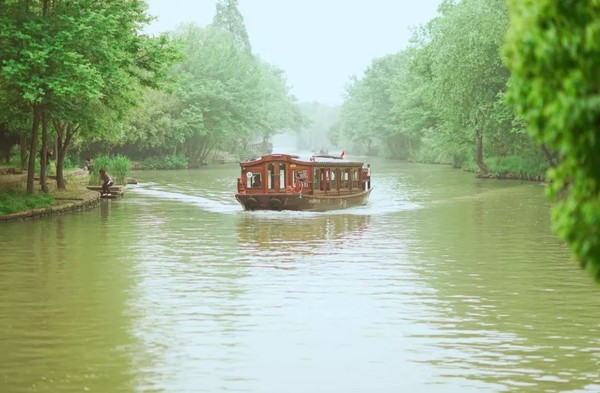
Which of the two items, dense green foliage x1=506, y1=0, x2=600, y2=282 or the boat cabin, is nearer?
dense green foliage x1=506, y1=0, x2=600, y2=282

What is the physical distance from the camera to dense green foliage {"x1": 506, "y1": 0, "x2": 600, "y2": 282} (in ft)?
16.6

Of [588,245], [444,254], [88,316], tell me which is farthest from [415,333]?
[444,254]

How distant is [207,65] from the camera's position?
3588 inches

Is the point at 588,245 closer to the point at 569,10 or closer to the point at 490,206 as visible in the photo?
the point at 569,10

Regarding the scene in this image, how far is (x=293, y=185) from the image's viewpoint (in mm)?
39312

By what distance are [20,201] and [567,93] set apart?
1195 inches

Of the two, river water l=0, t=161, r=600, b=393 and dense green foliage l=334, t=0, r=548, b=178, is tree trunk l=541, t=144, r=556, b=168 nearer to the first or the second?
dense green foliage l=334, t=0, r=548, b=178

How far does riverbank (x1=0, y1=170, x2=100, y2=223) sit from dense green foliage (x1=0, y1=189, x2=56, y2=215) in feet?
0.90

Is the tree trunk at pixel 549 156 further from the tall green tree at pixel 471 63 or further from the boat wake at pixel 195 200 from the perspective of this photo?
the boat wake at pixel 195 200

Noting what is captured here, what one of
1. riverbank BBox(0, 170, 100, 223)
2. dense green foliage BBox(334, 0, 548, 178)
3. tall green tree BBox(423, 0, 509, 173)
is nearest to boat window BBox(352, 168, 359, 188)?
dense green foliage BBox(334, 0, 548, 178)

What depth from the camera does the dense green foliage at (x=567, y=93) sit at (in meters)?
5.05

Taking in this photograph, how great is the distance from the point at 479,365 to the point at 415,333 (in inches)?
82.2

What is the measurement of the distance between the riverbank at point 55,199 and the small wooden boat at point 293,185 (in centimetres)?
607

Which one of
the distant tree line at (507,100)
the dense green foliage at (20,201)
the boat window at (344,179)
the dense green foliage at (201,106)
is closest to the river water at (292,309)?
the dense green foliage at (20,201)
